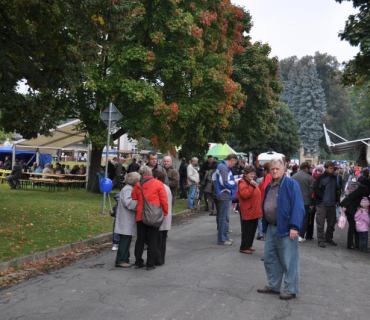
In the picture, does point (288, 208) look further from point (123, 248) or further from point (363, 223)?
point (363, 223)

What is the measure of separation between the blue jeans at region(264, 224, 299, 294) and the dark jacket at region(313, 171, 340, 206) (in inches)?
214

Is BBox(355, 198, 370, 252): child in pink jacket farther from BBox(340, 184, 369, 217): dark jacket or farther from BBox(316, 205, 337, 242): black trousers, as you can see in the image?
BBox(316, 205, 337, 242): black trousers

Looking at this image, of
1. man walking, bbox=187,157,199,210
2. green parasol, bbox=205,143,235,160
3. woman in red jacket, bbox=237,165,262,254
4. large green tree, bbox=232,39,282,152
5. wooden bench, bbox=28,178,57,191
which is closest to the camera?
woman in red jacket, bbox=237,165,262,254

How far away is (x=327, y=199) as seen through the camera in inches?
458

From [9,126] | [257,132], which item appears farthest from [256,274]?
[257,132]

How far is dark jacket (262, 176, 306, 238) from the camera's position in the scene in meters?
6.26

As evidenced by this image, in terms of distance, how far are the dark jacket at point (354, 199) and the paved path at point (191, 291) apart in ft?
5.72

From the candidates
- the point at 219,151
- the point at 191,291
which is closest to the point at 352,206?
the point at 191,291

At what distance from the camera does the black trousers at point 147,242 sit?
8281mm

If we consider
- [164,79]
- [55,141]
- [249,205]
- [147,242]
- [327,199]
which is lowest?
[147,242]

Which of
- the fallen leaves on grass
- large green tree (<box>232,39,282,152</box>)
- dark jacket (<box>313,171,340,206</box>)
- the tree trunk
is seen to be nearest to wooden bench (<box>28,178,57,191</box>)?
the tree trunk

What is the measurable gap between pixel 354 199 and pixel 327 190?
625 mm

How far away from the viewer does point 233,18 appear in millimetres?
24969

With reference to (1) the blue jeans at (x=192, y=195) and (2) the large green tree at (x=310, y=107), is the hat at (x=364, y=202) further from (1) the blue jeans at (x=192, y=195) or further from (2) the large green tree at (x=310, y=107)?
(2) the large green tree at (x=310, y=107)
